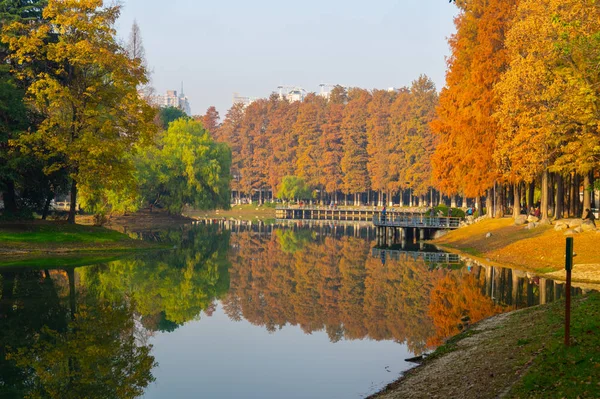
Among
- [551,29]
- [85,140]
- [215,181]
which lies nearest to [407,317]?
[551,29]

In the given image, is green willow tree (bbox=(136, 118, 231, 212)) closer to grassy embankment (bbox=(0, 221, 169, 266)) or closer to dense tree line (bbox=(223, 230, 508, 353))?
grassy embankment (bbox=(0, 221, 169, 266))

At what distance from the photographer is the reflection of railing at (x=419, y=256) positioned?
43.2m

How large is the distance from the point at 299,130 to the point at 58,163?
97.7m

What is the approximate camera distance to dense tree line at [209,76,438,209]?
4323 inches

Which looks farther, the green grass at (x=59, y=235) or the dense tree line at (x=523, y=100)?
the green grass at (x=59, y=235)

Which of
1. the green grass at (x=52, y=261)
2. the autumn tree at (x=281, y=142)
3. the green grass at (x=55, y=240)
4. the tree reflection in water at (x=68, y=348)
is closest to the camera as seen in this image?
the tree reflection in water at (x=68, y=348)

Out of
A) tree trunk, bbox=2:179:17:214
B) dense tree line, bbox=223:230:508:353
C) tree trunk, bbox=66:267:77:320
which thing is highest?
tree trunk, bbox=2:179:17:214

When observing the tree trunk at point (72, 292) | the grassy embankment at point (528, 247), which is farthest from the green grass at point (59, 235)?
the grassy embankment at point (528, 247)

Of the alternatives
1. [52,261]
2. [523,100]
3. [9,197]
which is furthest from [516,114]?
[9,197]

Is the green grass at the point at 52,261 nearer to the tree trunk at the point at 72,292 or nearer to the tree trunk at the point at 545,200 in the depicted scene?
the tree trunk at the point at 72,292

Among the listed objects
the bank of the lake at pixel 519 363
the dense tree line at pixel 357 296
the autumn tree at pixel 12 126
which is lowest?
the dense tree line at pixel 357 296

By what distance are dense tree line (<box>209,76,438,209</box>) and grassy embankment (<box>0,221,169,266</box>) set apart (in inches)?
2509

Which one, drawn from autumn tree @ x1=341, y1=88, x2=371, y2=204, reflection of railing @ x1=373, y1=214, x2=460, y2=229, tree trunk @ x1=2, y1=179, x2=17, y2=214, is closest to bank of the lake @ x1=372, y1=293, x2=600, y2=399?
tree trunk @ x1=2, y1=179, x2=17, y2=214

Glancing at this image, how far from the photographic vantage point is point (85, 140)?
140 ft
